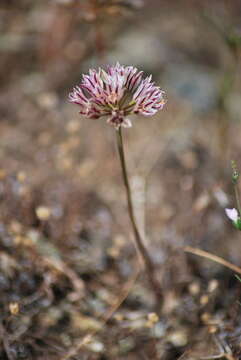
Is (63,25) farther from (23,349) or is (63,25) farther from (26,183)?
(23,349)

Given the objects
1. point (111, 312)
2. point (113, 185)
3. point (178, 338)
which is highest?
point (113, 185)

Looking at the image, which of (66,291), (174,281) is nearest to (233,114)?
(174,281)

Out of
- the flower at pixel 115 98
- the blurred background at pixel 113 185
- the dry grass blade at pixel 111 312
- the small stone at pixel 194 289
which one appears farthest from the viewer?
the small stone at pixel 194 289

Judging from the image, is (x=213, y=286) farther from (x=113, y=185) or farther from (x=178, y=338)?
(x=113, y=185)

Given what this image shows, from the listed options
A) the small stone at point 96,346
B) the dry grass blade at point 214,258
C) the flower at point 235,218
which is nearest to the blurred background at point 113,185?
the small stone at point 96,346

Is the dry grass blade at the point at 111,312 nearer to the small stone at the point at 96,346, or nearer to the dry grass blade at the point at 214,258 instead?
the small stone at the point at 96,346

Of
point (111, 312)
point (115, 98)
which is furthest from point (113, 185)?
point (115, 98)

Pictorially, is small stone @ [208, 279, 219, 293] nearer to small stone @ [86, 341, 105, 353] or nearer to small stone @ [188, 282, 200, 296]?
small stone @ [188, 282, 200, 296]
